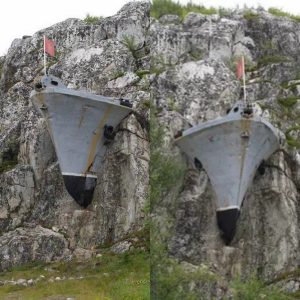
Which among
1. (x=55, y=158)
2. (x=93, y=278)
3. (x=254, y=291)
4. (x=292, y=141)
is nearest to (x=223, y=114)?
(x=292, y=141)

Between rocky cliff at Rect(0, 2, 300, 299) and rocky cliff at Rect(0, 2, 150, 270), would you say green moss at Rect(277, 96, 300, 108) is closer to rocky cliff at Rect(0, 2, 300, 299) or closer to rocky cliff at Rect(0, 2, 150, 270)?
rocky cliff at Rect(0, 2, 300, 299)

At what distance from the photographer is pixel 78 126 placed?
41.2 ft

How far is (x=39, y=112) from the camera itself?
13344mm

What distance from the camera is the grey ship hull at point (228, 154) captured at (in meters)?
5.20

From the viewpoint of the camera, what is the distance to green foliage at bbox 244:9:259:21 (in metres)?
5.54

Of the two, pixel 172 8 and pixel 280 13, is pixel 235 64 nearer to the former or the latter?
pixel 280 13

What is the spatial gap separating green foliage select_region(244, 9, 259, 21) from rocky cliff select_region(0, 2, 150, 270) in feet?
22.7

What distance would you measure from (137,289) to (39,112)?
17.6ft

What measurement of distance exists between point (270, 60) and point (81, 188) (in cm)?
754

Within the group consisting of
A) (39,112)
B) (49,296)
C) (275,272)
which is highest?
(39,112)

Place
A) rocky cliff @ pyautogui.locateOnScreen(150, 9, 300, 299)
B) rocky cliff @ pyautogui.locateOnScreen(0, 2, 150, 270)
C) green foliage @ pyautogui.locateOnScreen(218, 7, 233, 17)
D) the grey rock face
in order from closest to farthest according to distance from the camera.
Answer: rocky cliff @ pyautogui.locateOnScreen(150, 9, 300, 299)
green foliage @ pyautogui.locateOnScreen(218, 7, 233, 17)
the grey rock face
rocky cliff @ pyautogui.locateOnScreen(0, 2, 150, 270)

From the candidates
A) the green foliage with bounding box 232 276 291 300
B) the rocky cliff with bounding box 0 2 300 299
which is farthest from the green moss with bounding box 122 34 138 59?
the green foliage with bounding box 232 276 291 300

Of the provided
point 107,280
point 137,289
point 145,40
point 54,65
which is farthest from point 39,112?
point 137,289

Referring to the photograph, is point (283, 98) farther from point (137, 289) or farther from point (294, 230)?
point (137, 289)
